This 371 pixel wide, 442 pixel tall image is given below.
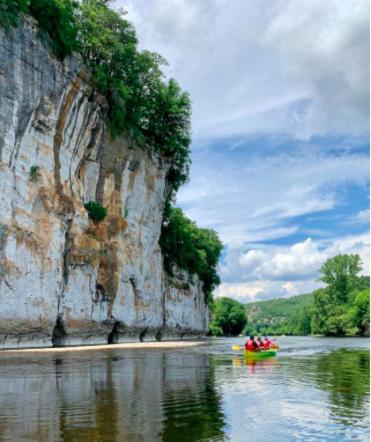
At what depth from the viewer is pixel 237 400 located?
11695mm

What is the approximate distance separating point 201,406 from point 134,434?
2.99 metres

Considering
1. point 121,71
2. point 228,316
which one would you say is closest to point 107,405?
point 121,71

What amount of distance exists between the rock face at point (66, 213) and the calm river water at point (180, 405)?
13696 millimetres

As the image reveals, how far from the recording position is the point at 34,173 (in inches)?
1273

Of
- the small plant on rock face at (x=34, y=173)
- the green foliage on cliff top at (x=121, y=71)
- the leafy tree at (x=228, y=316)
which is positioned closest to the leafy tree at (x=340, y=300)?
the leafy tree at (x=228, y=316)

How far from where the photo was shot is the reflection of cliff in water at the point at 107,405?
8219 mm

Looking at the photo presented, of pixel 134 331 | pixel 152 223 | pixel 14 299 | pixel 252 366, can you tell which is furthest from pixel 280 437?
pixel 152 223

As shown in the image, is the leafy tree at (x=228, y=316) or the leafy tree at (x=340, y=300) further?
the leafy tree at (x=228, y=316)

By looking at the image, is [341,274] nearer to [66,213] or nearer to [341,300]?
[341,300]

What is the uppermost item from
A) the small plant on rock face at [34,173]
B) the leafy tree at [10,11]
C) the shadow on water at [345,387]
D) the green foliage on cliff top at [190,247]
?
the leafy tree at [10,11]

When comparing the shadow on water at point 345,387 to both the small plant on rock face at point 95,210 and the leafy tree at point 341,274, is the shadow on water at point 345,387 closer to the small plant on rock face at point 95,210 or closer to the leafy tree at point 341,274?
the small plant on rock face at point 95,210

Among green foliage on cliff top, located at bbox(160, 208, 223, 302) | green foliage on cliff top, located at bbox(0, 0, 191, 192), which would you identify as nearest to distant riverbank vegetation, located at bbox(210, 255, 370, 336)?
green foliage on cliff top, located at bbox(160, 208, 223, 302)

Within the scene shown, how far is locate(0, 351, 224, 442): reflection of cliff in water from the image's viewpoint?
8219 millimetres

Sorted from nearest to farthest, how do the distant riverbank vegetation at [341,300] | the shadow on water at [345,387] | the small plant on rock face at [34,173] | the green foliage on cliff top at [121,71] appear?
the shadow on water at [345,387]
the small plant on rock face at [34,173]
the green foliage on cliff top at [121,71]
the distant riverbank vegetation at [341,300]
